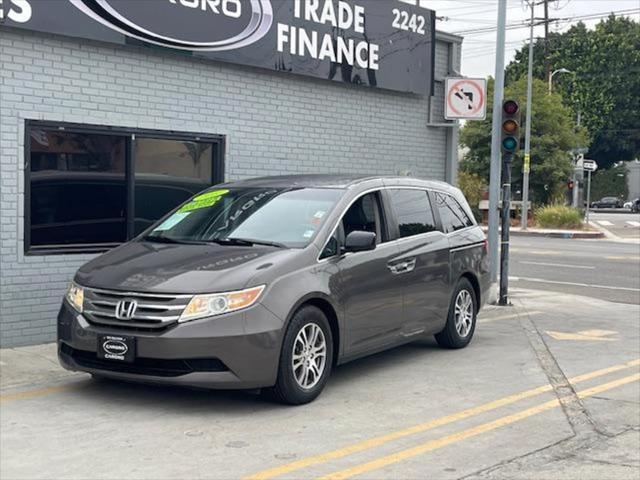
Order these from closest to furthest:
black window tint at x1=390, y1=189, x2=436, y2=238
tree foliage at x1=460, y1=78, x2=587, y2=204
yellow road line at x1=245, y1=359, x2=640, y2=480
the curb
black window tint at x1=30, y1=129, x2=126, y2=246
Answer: yellow road line at x1=245, y1=359, x2=640, y2=480 → black window tint at x1=390, y1=189, x2=436, y2=238 → black window tint at x1=30, y1=129, x2=126, y2=246 → the curb → tree foliage at x1=460, y1=78, x2=587, y2=204

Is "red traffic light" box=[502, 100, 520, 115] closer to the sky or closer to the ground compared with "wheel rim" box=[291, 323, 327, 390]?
closer to the sky

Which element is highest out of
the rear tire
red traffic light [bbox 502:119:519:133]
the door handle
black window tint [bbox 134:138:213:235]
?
red traffic light [bbox 502:119:519:133]

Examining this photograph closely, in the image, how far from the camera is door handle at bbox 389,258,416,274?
7.59 meters

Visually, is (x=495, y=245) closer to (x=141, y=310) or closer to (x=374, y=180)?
(x=374, y=180)

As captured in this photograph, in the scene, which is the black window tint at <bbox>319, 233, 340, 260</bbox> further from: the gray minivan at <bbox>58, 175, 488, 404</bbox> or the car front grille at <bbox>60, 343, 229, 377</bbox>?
the car front grille at <bbox>60, 343, 229, 377</bbox>

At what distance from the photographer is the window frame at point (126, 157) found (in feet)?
28.2

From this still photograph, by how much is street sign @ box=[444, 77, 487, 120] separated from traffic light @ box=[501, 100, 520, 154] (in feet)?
1.30

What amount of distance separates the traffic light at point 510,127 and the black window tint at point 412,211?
4.37 meters

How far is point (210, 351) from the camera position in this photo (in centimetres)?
593

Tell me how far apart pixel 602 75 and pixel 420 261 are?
62.5 meters

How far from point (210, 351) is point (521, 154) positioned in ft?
117

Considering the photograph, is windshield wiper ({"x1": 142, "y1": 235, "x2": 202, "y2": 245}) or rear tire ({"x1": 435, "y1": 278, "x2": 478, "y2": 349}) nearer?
windshield wiper ({"x1": 142, "y1": 235, "x2": 202, "y2": 245})

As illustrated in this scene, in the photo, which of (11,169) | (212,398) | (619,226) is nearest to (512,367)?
(212,398)

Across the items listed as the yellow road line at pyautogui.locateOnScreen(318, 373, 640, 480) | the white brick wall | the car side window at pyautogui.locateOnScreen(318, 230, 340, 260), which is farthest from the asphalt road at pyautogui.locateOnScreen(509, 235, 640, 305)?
the car side window at pyautogui.locateOnScreen(318, 230, 340, 260)
